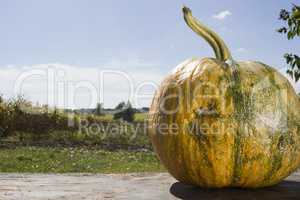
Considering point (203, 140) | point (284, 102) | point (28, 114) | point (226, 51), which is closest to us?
point (203, 140)

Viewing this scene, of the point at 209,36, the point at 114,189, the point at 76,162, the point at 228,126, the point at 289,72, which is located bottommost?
the point at 76,162

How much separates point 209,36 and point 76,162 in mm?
7186

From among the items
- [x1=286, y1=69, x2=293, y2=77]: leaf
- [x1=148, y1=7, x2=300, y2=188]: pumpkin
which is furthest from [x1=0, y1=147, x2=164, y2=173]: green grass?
[x1=148, y1=7, x2=300, y2=188]: pumpkin

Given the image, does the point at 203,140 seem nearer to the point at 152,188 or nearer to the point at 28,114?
the point at 152,188

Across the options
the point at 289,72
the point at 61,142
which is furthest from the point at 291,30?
the point at 61,142

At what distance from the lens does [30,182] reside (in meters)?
3.16

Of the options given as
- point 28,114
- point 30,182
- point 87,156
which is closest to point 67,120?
point 28,114

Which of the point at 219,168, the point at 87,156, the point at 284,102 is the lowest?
the point at 87,156

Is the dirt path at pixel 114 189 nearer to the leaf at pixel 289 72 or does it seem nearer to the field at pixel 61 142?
the leaf at pixel 289 72

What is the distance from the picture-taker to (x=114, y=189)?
287 centimetres

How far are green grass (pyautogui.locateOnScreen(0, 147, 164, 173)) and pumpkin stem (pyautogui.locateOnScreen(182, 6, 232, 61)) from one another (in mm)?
5168

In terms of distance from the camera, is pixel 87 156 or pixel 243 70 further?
pixel 87 156

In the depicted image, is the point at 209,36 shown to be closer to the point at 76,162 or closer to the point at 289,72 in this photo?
the point at 289,72

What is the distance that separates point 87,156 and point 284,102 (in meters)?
8.60
